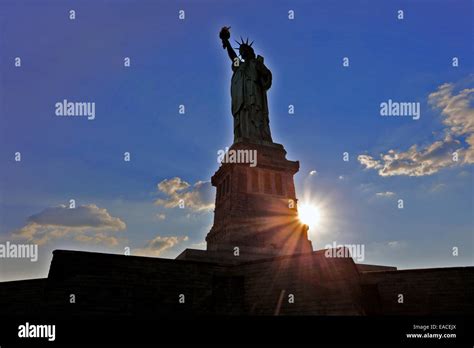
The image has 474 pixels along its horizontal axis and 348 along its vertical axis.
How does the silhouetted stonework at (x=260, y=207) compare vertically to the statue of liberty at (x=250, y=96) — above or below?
below

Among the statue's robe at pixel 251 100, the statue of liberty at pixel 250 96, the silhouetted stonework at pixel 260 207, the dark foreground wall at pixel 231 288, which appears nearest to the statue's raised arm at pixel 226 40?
the statue of liberty at pixel 250 96

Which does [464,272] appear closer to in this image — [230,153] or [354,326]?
[354,326]

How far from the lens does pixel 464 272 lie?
13.4 metres

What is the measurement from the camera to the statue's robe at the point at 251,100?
25.6 meters

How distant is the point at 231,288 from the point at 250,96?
1551cm

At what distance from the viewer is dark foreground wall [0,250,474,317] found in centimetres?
1294

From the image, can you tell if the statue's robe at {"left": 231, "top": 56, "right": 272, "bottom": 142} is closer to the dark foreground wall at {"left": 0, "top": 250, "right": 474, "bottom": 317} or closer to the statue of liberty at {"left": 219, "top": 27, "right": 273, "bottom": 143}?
the statue of liberty at {"left": 219, "top": 27, "right": 273, "bottom": 143}

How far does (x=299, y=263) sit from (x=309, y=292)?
1210 millimetres

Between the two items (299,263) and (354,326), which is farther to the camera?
(299,263)

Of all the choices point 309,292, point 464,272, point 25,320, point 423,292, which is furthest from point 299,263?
point 25,320

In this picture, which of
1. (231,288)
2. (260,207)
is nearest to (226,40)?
(260,207)

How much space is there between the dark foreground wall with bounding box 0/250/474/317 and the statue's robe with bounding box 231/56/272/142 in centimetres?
1227

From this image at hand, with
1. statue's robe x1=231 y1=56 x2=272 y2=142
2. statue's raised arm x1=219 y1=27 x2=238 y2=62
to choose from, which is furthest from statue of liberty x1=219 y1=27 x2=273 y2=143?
statue's raised arm x1=219 y1=27 x2=238 y2=62

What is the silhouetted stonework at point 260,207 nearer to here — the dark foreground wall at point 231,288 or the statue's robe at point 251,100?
the statue's robe at point 251,100
